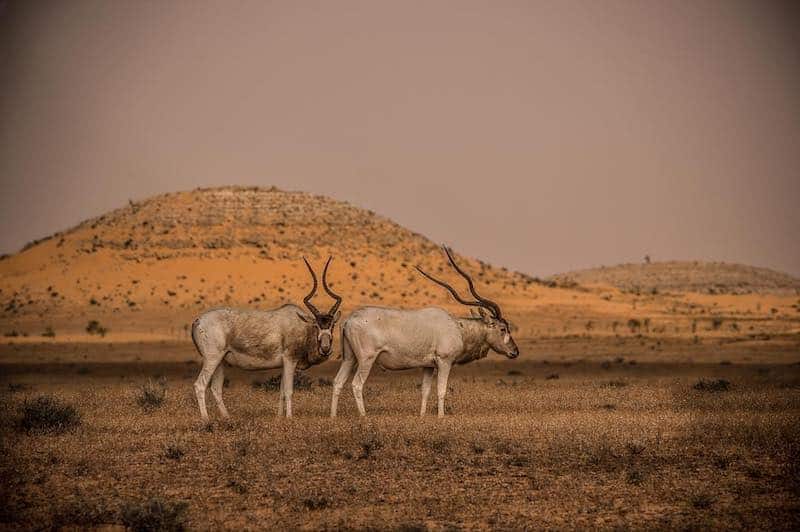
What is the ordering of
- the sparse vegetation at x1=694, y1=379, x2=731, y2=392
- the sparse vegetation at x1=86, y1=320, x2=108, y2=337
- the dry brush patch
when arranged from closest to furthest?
the dry brush patch, the sparse vegetation at x1=694, y1=379, x2=731, y2=392, the sparse vegetation at x1=86, y1=320, x2=108, y2=337

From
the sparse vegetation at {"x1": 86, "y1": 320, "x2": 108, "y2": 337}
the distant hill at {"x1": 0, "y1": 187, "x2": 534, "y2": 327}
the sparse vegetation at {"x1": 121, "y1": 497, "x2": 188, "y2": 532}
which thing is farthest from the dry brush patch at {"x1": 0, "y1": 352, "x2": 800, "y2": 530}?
the distant hill at {"x1": 0, "y1": 187, "x2": 534, "y2": 327}

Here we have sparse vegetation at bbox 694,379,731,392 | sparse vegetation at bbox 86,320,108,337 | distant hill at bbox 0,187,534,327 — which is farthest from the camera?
distant hill at bbox 0,187,534,327

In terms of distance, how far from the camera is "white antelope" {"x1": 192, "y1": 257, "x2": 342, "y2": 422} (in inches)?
722

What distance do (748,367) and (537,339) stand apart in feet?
63.3

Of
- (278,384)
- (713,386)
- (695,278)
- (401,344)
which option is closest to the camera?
(401,344)

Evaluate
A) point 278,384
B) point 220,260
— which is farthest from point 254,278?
point 278,384

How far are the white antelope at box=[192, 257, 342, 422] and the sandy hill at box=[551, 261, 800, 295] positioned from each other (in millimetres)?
124343

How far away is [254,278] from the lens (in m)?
78.8

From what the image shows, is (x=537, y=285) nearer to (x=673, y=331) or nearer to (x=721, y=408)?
(x=673, y=331)

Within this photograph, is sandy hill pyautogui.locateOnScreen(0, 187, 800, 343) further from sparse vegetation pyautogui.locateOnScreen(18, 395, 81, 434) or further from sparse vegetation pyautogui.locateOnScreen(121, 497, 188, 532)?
sparse vegetation pyautogui.locateOnScreen(121, 497, 188, 532)

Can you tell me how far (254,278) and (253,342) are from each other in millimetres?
60947

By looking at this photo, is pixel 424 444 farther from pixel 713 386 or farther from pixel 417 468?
pixel 713 386

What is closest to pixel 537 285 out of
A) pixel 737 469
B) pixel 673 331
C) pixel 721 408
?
→ pixel 673 331

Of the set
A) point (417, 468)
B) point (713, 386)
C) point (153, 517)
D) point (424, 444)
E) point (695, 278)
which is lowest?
Result: point (153, 517)
